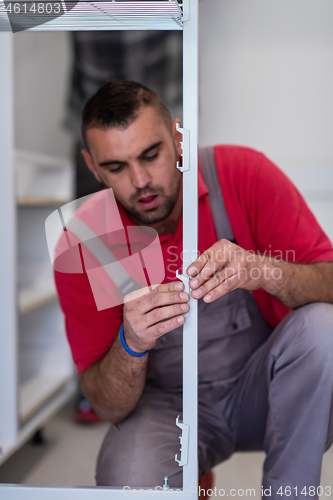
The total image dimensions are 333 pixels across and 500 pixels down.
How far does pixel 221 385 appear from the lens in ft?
2.97

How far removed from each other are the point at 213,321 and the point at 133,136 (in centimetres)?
40

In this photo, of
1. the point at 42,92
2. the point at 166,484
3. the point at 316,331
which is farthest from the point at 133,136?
the point at 42,92

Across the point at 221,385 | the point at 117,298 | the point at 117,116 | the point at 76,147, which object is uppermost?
the point at 117,116

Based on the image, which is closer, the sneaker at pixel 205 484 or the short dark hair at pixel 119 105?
the short dark hair at pixel 119 105

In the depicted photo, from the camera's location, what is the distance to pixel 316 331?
2.29ft

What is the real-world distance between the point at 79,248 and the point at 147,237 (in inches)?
5.0

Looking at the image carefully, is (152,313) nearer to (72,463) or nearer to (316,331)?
(316,331)

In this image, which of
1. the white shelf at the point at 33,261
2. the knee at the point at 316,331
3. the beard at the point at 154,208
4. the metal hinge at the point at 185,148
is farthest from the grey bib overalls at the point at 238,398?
the white shelf at the point at 33,261

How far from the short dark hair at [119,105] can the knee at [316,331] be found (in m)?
0.41

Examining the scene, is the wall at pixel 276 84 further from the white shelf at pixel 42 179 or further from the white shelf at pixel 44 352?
the white shelf at pixel 44 352

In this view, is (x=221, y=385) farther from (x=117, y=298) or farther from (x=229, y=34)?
(x=229, y=34)

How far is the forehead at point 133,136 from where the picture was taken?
785mm

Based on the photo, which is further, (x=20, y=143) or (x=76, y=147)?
(x=76, y=147)

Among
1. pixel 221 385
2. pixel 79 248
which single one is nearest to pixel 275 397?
Result: pixel 221 385
